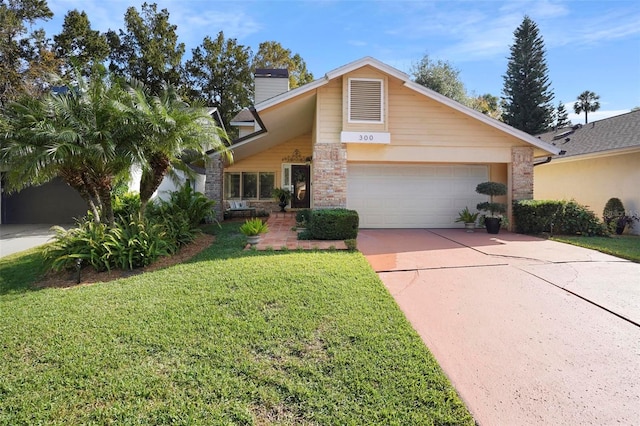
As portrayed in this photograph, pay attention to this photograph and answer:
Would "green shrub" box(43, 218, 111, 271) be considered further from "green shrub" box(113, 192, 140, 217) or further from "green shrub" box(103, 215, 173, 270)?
"green shrub" box(113, 192, 140, 217)

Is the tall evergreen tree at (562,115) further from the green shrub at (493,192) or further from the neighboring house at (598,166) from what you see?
the green shrub at (493,192)

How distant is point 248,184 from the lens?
16.5m

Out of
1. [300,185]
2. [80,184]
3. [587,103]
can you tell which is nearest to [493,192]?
[300,185]

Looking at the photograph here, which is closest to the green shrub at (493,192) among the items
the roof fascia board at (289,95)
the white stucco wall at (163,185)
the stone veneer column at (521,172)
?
the stone veneer column at (521,172)

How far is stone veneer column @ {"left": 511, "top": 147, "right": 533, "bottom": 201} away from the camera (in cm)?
1062

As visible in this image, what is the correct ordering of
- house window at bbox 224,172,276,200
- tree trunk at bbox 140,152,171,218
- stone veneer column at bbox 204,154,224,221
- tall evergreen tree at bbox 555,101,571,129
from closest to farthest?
tree trunk at bbox 140,152,171,218 → stone veneer column at bbox 204,154,224,221 → house window at bbox 224,172,276,200 → tall evergreen tree at bbox 555,101,571,129

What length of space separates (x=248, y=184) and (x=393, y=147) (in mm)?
9028

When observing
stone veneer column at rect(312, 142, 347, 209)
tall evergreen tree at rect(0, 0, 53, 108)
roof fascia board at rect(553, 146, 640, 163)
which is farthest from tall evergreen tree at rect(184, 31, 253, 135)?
roof fascia board at rect(553, 146, 640, 163)

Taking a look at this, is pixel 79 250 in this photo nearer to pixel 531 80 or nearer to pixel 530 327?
pixel 530 327

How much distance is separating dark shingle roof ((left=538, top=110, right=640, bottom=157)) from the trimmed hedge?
Result: 3257mm

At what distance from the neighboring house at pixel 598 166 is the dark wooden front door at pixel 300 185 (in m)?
11.8

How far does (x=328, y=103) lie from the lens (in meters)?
9.76

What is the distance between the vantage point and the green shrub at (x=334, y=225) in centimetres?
833

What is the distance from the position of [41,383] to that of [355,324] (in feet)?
10.4
